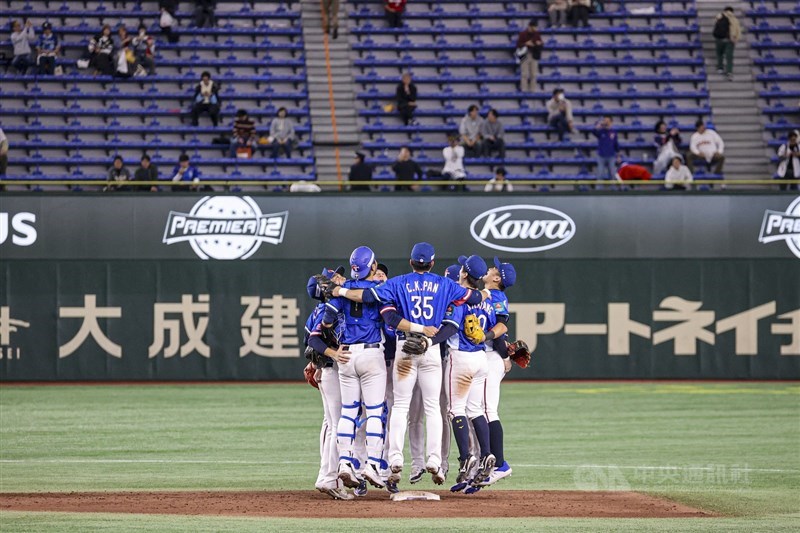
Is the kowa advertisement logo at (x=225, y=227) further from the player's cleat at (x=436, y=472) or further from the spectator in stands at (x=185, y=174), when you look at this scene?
the player's cleat at (x=436, y=472)

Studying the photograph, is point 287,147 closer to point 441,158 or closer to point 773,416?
point 441,158

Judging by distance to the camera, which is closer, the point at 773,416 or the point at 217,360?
the point at 773,416

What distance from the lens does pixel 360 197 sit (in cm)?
2783

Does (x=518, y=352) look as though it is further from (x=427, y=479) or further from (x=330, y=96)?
(x=330, y=96)

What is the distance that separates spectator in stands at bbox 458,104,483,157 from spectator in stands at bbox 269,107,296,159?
4.11 meters

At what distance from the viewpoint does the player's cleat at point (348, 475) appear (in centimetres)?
1225

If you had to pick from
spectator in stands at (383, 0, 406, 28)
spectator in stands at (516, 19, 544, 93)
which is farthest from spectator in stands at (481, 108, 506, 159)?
spectator in stands at (383, 0, 406, 28)

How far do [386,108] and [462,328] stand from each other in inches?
778

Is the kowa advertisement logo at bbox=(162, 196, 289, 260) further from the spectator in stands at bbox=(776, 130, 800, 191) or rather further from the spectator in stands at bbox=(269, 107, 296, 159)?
the spectator in stands at bbox=(776, 130, 800, 191)

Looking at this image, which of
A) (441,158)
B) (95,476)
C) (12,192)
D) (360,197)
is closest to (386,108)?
(441,158)

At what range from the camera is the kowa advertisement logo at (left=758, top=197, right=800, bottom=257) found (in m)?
28.2

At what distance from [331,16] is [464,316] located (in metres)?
22.1

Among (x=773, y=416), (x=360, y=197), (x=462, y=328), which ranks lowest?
(x=773, y=416)

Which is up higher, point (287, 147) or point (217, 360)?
point (287, 147)
